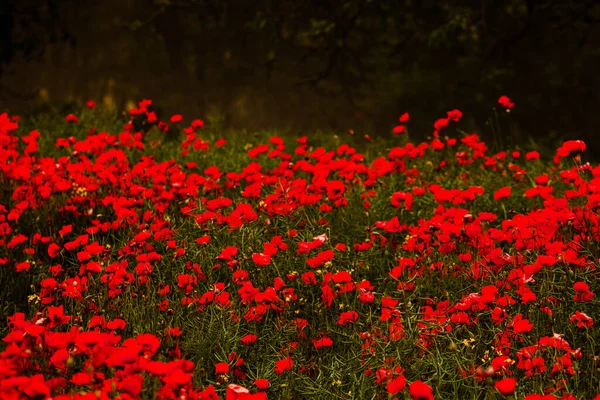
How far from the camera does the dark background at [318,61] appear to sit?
6152 mm

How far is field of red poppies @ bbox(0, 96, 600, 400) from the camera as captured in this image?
2.08m

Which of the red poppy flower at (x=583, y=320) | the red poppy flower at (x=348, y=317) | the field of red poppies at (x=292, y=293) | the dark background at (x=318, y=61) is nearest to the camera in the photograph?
the field of red poppies at (x=292, y=293)

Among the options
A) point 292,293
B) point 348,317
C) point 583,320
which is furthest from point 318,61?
point 583,320

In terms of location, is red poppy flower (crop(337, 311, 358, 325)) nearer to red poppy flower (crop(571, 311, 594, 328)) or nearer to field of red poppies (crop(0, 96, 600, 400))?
field of red poppies (crop(0, 96, 600, 400))

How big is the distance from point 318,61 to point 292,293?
13.7ft

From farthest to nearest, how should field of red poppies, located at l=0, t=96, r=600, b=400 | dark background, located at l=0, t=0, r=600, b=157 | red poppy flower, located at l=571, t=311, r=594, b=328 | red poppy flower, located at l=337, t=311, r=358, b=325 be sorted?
dark background, located at l=0, t=0, r=600, b=157 < red poppy flower, located at l=337, t=311, r=358, b=325 < red poppy flower, located at l=571, t=311, r=594, b=328 < field of red poppies, located at l=0, t=96, r=600, b=400

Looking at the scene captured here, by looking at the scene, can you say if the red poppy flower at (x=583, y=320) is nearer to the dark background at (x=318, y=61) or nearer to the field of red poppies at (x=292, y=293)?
the field of red poppies at (x=292, y=293)

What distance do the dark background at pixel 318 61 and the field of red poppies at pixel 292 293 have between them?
2299 millimetres

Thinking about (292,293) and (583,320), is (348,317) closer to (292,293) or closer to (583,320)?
(292,293)

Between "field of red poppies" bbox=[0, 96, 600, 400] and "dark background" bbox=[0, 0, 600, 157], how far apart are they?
2.30 metres

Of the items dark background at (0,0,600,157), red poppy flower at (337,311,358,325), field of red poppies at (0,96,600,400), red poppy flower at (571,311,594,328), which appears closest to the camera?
field of red poppies at (0,96,600,400)

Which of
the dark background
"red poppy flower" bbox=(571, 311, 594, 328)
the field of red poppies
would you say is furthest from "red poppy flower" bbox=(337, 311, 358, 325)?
the dark background

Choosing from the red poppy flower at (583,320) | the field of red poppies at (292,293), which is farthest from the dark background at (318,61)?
the red poppy flower at (583,320)

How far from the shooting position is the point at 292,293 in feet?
9.05
